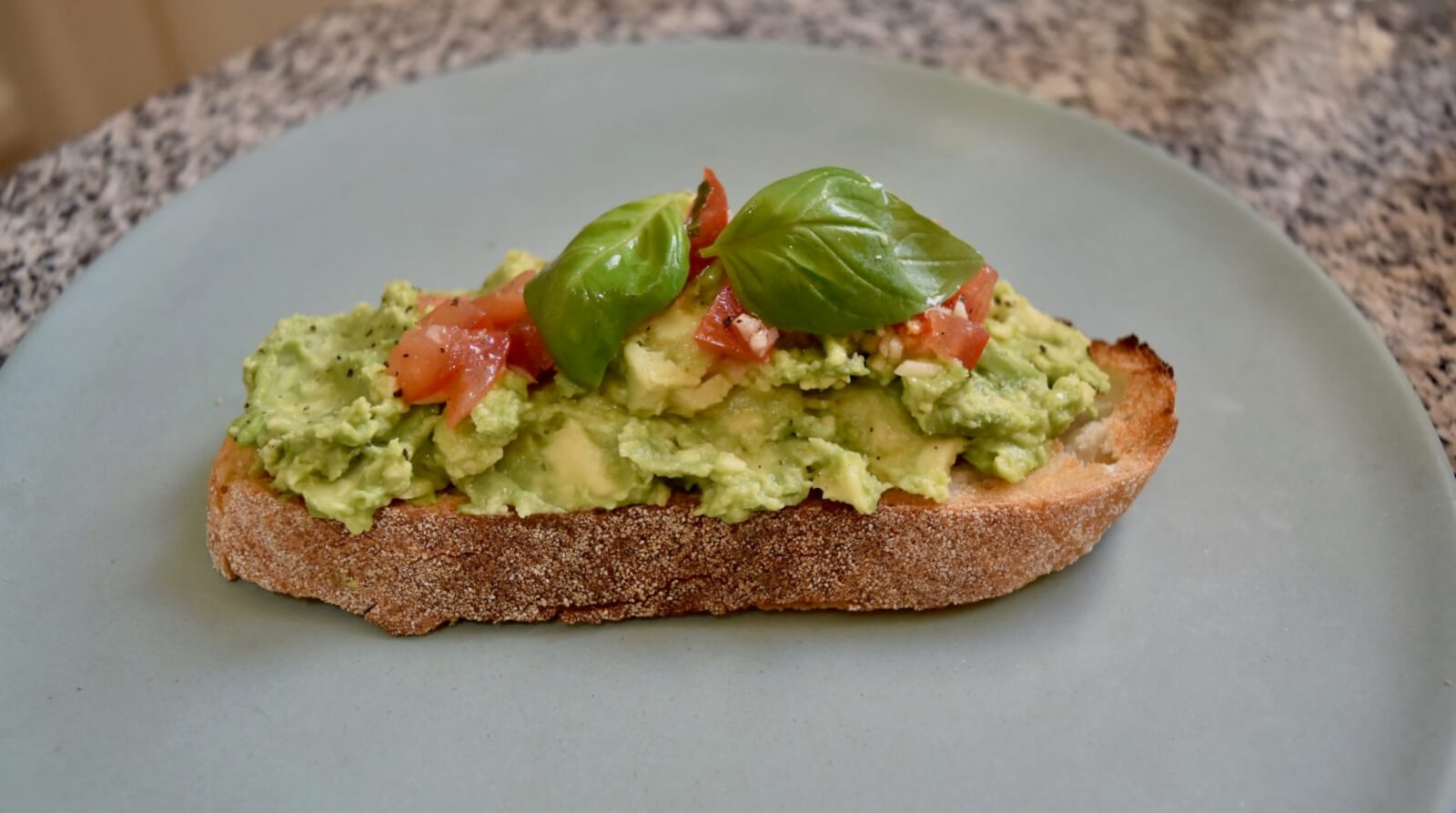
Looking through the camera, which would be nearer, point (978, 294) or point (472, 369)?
point (472, 369)

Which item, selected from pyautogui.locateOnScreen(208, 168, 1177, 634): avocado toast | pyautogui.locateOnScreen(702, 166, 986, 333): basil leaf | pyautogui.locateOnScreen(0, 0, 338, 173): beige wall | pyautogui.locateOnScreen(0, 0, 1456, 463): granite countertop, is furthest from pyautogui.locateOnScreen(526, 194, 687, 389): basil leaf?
pyautogui.locateOnScreen(0, 0, 338, 173): beige wall

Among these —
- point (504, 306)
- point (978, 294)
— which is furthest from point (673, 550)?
point (978, 294)

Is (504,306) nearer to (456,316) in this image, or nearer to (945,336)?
(456,316)

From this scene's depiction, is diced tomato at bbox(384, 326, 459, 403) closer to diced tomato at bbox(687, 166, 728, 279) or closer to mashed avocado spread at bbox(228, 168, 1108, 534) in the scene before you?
mashed avocado spread at bbox(228, 168, 1108, 534)

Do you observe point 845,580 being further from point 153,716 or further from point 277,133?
point 277,133

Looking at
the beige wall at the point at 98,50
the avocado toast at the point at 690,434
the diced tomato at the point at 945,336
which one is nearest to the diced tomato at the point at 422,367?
the avocado toast at the point at 690,434

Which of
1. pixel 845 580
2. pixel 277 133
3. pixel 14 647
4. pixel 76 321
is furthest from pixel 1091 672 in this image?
pixel 277 133

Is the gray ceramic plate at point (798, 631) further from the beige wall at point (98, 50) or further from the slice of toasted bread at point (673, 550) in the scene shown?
the beige wall at point (98, 50)
